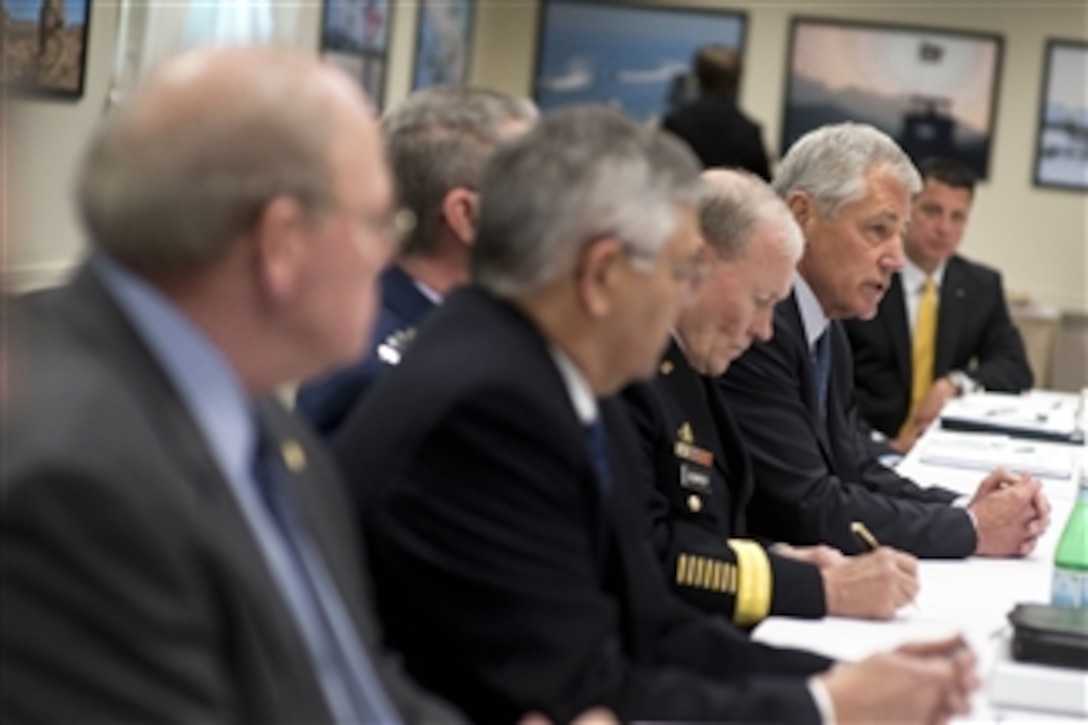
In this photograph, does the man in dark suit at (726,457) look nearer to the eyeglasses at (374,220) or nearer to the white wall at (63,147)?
the eyeglasses at (374,220)

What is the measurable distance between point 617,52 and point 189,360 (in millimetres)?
9162

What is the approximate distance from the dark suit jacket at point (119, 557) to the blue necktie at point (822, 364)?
261 cm

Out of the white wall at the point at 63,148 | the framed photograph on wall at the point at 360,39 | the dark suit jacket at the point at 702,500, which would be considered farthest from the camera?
the framed photograph on wall at the point at 360,39

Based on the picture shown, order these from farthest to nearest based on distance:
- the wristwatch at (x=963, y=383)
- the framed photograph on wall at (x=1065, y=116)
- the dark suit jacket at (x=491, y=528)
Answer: the framed photograph on wall at (x=1065, y=116)
the wristwatch at (x=963, y=383)
the dark suit jacket at (x=491, y=528)

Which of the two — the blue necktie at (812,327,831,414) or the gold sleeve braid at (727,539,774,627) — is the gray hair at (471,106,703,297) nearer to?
the gold sleeve braid at (727,539,774,627)

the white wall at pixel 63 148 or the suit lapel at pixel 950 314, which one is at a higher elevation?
the white wall at pixel 63 148

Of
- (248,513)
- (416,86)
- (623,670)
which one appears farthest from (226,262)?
(416,86)

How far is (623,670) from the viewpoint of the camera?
214 cm

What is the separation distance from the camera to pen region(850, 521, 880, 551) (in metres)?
3.40

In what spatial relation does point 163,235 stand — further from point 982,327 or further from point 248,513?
point 982,327

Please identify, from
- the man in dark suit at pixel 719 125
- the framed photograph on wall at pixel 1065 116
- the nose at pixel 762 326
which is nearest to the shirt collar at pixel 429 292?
the nose at pixel 762 326

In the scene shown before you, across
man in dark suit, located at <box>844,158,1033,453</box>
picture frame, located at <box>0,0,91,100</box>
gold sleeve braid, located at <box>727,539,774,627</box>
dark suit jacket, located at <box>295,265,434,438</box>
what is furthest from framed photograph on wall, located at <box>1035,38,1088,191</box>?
dark suit jacket, located at <box>295,265,434,438</box>

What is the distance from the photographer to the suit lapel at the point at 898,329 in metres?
6.67

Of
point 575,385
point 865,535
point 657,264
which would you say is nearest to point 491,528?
point 575,385
